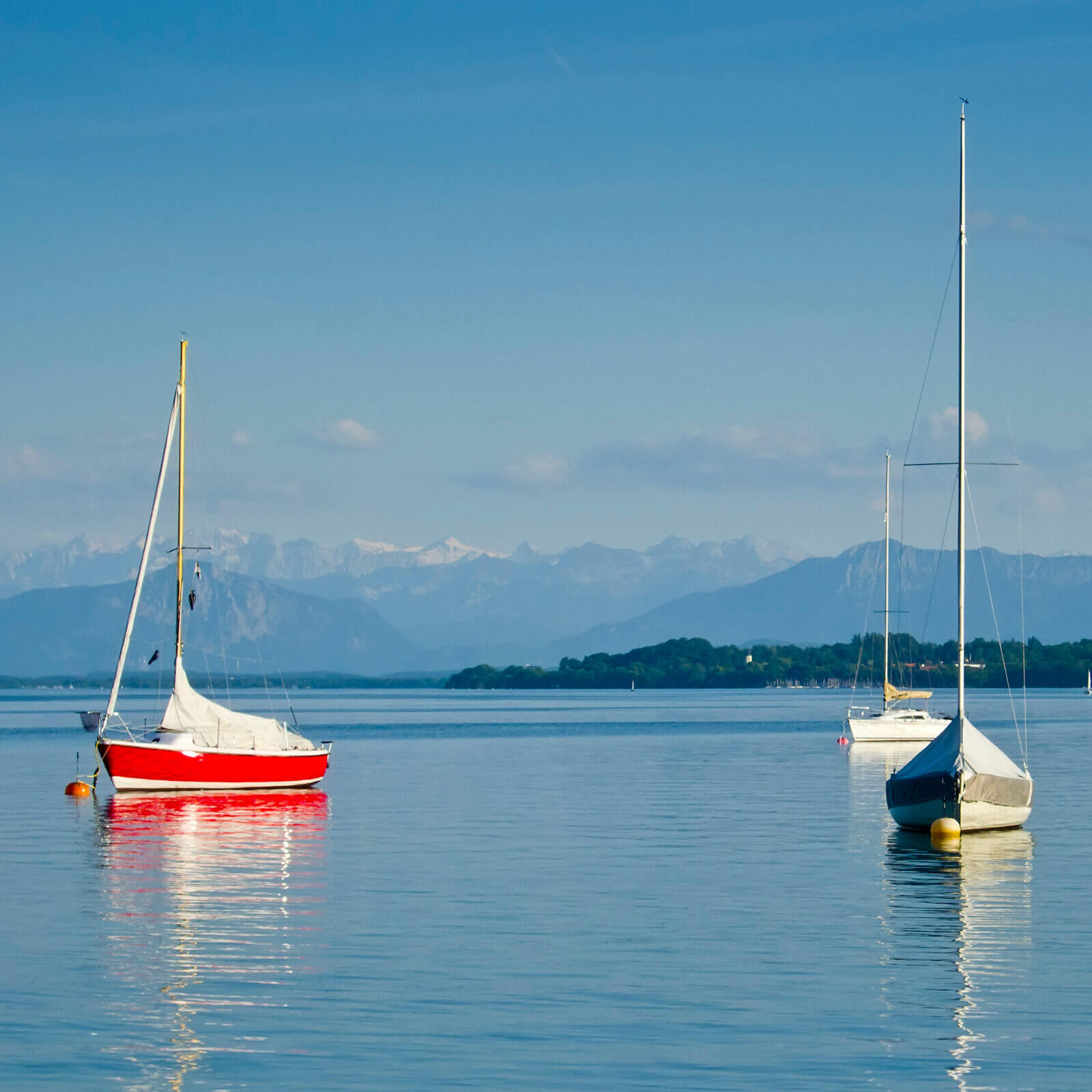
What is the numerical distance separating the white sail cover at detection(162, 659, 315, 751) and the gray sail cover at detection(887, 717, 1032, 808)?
26134mm

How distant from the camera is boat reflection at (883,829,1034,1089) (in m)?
22.9

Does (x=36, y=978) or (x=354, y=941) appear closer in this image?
(x=36, y=978)

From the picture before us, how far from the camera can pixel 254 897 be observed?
112ft

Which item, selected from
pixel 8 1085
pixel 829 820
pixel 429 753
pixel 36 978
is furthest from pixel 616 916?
pixel 429 753

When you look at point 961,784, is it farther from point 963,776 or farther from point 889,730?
point 889,730

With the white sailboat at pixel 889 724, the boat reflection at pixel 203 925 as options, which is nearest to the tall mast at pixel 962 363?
the boat reflection at pixel 203 925

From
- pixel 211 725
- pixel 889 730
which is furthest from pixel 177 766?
pixel 889 730

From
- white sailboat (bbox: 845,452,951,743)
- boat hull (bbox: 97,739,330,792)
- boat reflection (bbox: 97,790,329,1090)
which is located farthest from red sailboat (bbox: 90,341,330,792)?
white sailboat (bbox: 845,452,951,743)

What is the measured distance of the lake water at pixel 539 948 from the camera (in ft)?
66.5

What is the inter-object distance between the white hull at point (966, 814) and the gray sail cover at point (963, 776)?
0.48 feet

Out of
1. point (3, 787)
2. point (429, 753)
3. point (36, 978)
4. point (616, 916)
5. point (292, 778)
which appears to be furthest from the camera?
point (429, 753)

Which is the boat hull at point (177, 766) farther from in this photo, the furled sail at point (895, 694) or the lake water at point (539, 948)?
the furled sail at point (895, 694)

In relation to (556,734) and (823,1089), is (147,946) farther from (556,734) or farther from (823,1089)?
(556,734)

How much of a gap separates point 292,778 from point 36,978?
39.8 m
